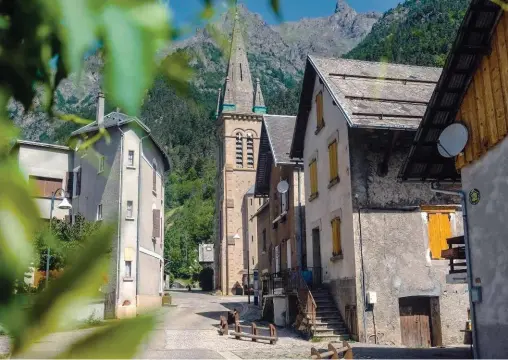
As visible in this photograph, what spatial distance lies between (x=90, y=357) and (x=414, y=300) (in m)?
18.8

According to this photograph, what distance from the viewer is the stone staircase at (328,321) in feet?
60.2

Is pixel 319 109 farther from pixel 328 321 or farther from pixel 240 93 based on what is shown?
pixel 240 93

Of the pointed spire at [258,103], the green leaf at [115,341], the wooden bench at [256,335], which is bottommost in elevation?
the wooden bench at [256,335]

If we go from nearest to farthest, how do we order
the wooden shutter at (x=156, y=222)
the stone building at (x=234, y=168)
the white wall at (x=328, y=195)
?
the white wall at (x=328, y=195) → the wooden shutter at (x=156, y=222) → the stone building at (x=234, y=168)

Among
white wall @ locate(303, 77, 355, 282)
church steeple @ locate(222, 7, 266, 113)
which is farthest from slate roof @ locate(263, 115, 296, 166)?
church steeple @ locate(222, 7, 266, 113)

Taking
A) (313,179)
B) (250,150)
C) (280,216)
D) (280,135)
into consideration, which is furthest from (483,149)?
(250,150)

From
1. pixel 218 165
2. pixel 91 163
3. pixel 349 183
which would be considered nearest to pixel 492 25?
pixel 349 183

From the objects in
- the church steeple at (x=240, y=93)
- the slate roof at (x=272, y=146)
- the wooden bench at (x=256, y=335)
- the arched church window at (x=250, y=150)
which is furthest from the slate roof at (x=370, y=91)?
the church steeple at (x=240, y=93)

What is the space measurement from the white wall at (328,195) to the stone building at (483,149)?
6.54 metres

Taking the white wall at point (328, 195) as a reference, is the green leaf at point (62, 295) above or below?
below

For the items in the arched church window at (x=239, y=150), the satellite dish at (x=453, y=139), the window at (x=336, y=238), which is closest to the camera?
the satellite dish at (x=453, y=139)

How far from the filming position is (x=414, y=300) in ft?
60.0

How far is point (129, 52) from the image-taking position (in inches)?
25.8

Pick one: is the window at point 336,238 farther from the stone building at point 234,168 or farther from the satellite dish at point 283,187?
the stone building at point 234,168
